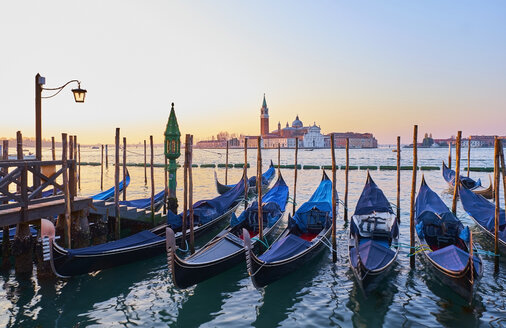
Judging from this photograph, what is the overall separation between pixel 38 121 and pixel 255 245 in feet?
16.6

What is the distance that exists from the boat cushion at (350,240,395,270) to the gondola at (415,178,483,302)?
2.49ft

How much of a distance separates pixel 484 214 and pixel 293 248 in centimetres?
588

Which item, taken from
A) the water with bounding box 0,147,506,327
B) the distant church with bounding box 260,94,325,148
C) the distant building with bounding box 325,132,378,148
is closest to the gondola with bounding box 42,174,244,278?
the water with bounding box 0,147,506,327

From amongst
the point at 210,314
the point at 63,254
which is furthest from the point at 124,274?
the point at 210,314

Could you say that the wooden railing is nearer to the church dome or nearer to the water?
the water

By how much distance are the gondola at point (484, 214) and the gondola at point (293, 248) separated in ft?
11.8

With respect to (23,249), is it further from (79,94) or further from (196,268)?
(196,268)

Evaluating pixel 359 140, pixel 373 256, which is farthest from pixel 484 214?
pixel 359 140

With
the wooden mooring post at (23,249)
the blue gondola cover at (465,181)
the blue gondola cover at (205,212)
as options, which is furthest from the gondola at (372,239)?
the blue gondola cover at (465,181)

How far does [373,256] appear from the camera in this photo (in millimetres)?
A: 6242

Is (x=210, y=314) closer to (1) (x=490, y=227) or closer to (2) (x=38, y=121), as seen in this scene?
(2) (x=38, y=121)

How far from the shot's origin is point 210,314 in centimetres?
544

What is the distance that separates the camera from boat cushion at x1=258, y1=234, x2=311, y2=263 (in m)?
6.25

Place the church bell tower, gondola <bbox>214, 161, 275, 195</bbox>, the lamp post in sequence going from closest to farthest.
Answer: the lamp post → gondola <bbox>214, 161, 275, 195</bbox> → the church bell tower
